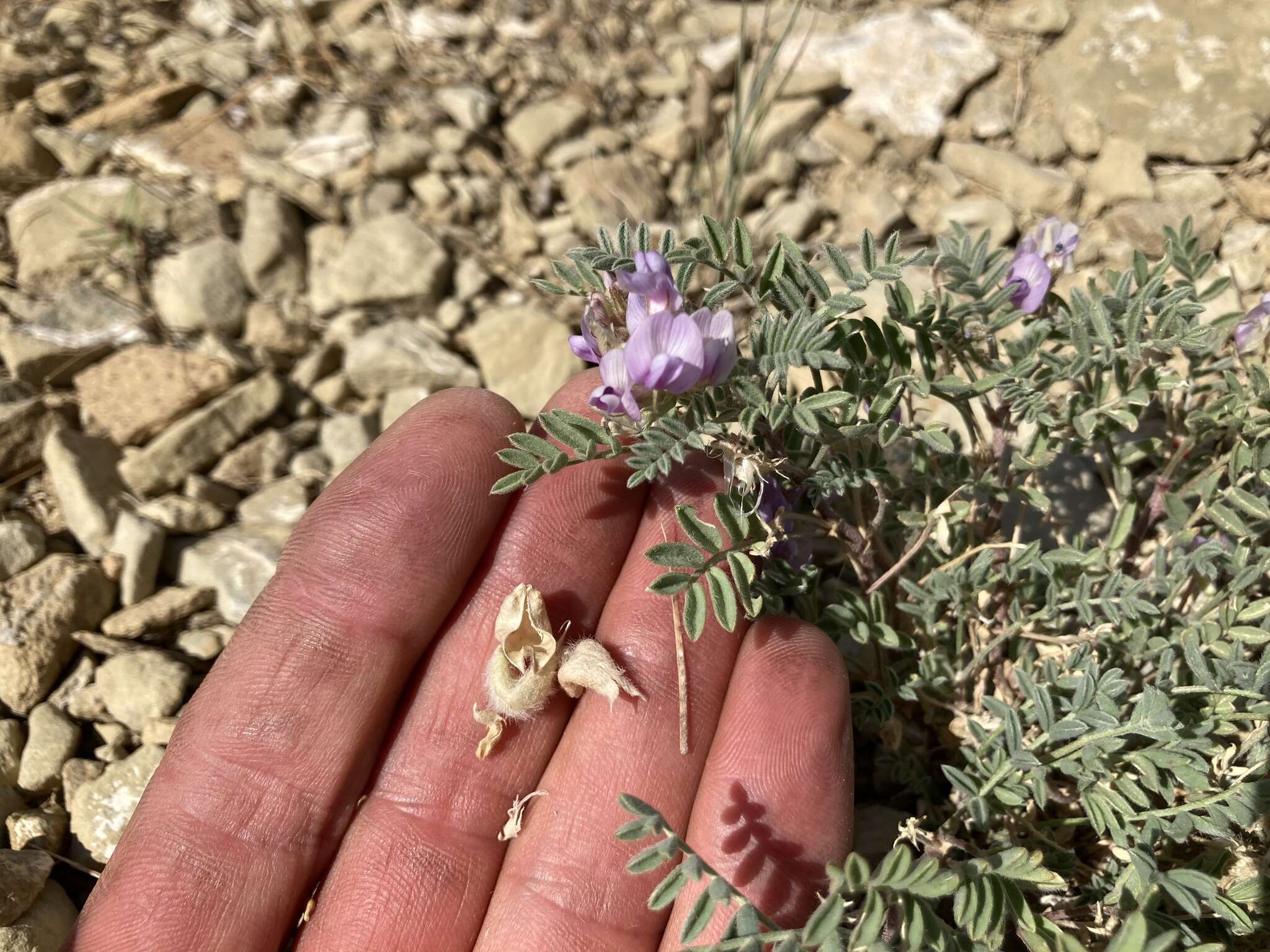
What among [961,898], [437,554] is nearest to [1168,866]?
[961,898]

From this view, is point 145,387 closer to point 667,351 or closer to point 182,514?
point 182,514

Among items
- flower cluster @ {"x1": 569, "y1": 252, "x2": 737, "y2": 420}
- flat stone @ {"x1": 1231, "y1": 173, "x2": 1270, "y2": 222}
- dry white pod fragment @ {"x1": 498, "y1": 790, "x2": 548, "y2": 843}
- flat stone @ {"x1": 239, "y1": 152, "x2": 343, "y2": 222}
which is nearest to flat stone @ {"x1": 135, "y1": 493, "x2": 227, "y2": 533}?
flat stone @ {"x1": 239, "y1": 152, "x2": 343, "y2": 222}

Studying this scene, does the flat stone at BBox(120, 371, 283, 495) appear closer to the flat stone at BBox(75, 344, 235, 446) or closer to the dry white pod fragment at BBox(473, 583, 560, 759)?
the flat stone at BBox(75, 344, 235, 446)

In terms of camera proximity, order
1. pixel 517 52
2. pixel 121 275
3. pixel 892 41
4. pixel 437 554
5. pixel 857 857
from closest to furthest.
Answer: pixel 857 857 < pixel 437 554 < pixel 121 275 < pixel 892 41 < pixel 517 52

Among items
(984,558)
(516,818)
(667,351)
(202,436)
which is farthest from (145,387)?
(984,558)

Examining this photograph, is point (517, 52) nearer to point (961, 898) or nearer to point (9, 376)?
point (9, 376)

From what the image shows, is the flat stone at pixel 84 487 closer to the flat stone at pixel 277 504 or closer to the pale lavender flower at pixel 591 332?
the flat stone at pixel 277 504

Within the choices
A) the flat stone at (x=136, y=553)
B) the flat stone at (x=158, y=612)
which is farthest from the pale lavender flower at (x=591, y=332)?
the flat stone at (x=136, y=553)
